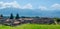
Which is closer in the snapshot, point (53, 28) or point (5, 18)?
point (53, 28)

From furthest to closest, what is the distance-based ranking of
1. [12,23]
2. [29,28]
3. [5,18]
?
[5,18] < [12,23] < [29,28]

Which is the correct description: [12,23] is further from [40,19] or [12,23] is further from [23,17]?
[40,19]

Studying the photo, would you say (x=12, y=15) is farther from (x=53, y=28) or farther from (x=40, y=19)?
(x=53, y=28)

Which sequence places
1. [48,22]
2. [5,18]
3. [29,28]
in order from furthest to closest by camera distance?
[5,18], [48,22], [29,28]

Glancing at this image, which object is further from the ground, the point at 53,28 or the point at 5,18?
the point at 5,18

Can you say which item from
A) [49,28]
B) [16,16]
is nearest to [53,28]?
[49,28]

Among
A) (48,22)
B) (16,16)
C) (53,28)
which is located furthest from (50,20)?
(16,16)

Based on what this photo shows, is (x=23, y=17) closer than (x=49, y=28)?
No

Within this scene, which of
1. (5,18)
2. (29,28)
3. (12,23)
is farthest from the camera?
(5,18)

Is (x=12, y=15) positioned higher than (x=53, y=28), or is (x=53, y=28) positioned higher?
(x=12, y=15)
